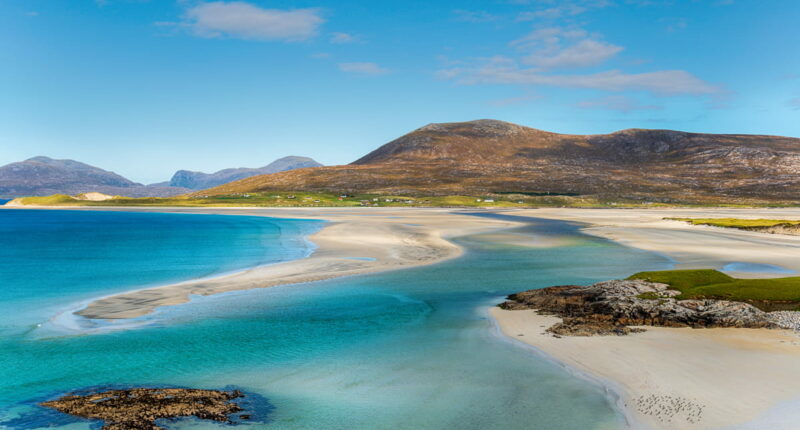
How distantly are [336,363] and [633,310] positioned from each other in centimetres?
1300

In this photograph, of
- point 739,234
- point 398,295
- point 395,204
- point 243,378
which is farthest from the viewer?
point 395,204

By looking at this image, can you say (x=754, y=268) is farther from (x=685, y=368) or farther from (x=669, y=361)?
(x=685, y=368)

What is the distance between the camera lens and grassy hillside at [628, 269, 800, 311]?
21.2m

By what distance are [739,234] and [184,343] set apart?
70.1 m

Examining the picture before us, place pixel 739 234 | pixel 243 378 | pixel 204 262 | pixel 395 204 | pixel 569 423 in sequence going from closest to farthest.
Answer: pixel 569 423, pixel 243 378, pixel 204 262, pixel 739 234, pixel 395 204

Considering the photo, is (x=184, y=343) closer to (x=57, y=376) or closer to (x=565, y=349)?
(x=57, y=376)

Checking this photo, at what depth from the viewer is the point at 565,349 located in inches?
707

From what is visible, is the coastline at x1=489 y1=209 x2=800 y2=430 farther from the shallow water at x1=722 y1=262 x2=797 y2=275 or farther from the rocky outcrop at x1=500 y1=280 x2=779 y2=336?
the shallow water at x1=722 y1=262 x2=797 y2=275

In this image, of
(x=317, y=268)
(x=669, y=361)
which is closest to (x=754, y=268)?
(x=669, y=361)

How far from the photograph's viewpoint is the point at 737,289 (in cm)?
2252

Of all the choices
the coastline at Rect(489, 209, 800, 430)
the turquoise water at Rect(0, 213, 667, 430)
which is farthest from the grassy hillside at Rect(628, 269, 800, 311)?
the turquoise water at Rect(0, 213, 667, 430)

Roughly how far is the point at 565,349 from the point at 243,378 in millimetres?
11072

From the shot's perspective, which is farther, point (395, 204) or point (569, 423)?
point (395, 204)

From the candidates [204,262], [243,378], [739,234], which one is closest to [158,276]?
[204,262]
